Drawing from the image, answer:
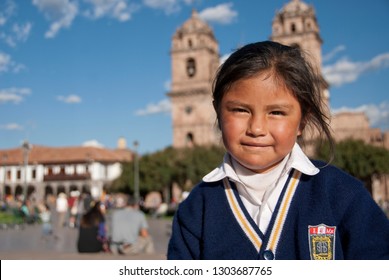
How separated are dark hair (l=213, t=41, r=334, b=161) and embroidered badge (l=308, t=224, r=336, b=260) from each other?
0.25 meters

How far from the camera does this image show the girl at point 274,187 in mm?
1283

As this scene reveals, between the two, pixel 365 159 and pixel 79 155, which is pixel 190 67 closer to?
pixel 79 155

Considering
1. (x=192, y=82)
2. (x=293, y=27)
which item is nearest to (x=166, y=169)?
(x=192, y=82)

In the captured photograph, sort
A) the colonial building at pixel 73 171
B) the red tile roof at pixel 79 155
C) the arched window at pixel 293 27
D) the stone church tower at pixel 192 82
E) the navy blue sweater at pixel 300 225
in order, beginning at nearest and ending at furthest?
the navy blue sweater at pixel 300 225, the arched window at pixel 293 27, the red tile roof at pixel 79 155, the colonial building at pixel 73 171, the stone church tower at pixel 192 82

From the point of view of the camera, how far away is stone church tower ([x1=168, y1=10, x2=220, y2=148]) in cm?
4041

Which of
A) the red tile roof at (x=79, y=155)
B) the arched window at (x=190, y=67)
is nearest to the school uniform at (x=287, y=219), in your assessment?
the red tile roof at (x=79, y=155)

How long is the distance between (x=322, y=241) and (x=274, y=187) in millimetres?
186

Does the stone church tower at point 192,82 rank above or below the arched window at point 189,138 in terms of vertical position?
above

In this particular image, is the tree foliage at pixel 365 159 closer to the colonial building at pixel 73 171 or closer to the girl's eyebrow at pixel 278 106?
the colonial building at pixel 73 171

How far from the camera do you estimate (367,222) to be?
4.14 ft

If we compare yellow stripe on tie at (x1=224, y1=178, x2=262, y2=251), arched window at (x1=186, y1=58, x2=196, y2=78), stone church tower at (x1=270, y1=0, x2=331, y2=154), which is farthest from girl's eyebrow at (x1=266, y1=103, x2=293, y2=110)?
arched window at (x1=186, y1=58, x2=196, y2=78)

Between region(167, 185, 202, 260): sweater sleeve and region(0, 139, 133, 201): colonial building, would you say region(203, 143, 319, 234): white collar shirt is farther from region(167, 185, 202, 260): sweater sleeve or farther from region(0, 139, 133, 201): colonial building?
region(0, 139, 133, 201): colonial building
